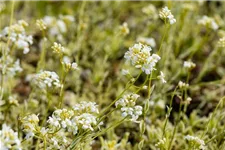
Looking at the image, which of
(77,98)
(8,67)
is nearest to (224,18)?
(77,98)

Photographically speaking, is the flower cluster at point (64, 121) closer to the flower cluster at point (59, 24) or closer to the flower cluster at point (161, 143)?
the flower cluster at point (161, 143)

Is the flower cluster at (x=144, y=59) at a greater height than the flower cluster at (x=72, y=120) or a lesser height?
greater

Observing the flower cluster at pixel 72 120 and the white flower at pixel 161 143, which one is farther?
the white flower at pixel 161 143

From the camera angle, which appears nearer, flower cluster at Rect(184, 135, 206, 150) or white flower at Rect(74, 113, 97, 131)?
white flower at Rect(74, 113, 97, 131)

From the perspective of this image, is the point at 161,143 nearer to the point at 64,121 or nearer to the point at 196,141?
the point at 196,141

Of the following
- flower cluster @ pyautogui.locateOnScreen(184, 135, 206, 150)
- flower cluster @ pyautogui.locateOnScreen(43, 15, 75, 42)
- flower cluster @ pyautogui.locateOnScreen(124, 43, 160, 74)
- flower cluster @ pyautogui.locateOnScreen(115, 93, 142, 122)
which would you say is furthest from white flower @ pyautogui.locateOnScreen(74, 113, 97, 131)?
flower cluster @ pyautogui.locateOnScreen(43, 15, 75, 42)

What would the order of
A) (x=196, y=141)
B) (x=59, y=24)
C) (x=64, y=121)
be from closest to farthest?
(x=64, y=121)
(x=196, y=141)
(x=59, y=24)

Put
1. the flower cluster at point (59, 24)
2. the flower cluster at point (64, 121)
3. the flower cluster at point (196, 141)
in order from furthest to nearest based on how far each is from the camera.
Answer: the flower cluster at point (59, 24) → the flower cluster at point (196, 141) → the flower cluster at point (64, 121)

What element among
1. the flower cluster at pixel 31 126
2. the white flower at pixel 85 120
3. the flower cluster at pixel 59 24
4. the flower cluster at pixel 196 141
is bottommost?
the flower cluster at pixel 196 141

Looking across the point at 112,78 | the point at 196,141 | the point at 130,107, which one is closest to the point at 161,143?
the point at 196,141

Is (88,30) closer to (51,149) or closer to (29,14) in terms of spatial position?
(29,14)

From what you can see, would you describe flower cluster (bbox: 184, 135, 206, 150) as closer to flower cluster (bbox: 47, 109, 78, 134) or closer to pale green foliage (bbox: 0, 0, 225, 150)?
pale green foliage (bbox: 0, 0, 225, 150)

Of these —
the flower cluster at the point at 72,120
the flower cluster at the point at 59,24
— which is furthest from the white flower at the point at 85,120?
the flower cluster at the point at 59,24
